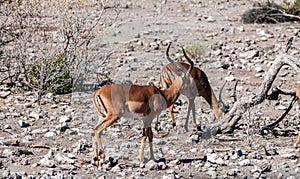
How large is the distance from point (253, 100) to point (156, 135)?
4.25 feet

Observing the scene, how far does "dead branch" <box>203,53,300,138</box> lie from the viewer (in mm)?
8461

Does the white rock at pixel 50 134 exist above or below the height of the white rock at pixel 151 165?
above

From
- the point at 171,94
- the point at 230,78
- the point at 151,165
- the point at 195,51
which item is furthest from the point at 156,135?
the point at 195,51

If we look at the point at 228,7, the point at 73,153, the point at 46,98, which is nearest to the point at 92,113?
the point at 46,98

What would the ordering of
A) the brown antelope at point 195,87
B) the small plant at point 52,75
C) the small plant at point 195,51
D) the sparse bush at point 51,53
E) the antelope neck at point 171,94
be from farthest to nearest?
the small plant at point 195,51
the sparse bush at point 51,53
the small plant at point 52,75
the brown antelope at point 195,87
the antelope neck at point 171,94

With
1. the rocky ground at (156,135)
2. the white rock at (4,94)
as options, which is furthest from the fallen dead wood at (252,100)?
the white rock at (4,94)

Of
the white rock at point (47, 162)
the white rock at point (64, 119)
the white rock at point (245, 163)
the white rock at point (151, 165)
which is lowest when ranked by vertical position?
the white rock at point (245, 163)

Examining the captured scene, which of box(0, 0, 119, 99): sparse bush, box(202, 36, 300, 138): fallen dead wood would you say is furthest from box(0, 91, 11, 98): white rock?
box(202, 36, 300, 138): fallen dead wood

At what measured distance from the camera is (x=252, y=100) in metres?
8.55

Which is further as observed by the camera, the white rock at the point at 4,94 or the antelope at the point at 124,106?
the white rock at the point at 4,94

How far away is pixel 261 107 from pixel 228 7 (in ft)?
39.4

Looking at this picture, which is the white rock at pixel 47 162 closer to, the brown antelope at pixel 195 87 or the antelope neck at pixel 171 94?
the antelope neck at pixel 171 94

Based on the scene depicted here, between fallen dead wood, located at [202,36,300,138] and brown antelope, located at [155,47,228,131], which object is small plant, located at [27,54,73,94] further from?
fallen dead wood, located at [202,36,300,138]

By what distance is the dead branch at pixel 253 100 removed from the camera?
846 cm
